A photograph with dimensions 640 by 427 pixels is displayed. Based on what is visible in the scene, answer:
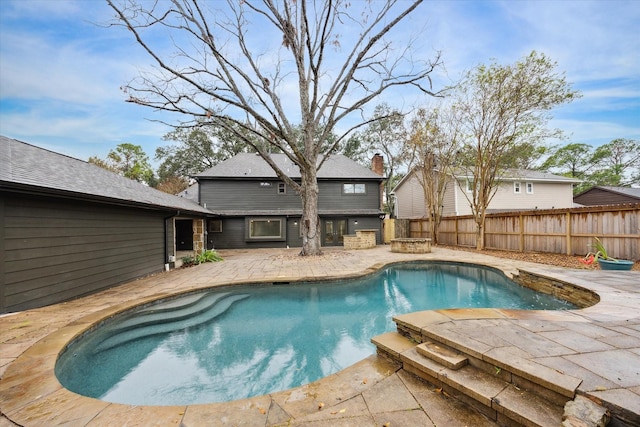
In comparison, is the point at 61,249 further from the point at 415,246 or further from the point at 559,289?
the point at 415,246

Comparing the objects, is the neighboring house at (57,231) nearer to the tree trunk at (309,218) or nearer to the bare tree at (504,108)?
the tree trunk at (309,218)

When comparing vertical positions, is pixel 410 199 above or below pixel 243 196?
above

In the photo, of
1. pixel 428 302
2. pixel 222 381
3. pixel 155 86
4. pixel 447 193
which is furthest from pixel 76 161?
pixel 447 193

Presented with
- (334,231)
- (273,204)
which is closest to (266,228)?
(273,204)

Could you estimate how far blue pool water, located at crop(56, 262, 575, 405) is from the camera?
2.74 meters

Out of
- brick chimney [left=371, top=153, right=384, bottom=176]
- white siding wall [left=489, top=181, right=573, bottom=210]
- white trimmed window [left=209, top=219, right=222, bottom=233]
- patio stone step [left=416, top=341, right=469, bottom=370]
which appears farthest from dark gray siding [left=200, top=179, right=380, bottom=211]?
patio stone step [left=416, top=341, right=469, bottom=370]

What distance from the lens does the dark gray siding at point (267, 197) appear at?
531 inches

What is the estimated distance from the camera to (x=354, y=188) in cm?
1448

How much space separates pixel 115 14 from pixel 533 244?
15377 mm

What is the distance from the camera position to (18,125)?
12.4 meters

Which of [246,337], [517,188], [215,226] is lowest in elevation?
[246,337]

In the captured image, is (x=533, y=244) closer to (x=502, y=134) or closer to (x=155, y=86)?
(x=502, y=134)

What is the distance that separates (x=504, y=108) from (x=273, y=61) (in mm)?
8853

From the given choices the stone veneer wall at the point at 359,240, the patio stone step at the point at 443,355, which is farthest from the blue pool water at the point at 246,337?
the stone veneer wall at the point at 359,240
